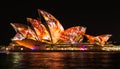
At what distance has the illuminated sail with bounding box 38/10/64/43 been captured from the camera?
112131mm

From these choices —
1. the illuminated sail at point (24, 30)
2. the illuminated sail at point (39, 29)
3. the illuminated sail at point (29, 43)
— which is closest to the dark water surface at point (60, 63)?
the illuminated sail at point (39, 29)

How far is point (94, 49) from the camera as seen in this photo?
141 meters

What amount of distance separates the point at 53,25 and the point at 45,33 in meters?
3.92

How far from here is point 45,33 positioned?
11700 cm

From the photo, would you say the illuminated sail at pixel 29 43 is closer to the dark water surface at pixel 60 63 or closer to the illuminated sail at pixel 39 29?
the illuminated sail at pixel 39 29

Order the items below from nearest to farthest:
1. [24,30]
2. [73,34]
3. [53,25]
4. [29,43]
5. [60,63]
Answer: [60,63] → [24,30] → [53,25] → [73,34] → [29,43]

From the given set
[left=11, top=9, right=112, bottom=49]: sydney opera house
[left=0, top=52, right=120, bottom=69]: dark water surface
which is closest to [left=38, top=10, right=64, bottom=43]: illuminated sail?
[left=11, top=9, right=112, bottom=49]: sydney opera house

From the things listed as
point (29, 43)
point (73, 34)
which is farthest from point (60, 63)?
point (29, 43)

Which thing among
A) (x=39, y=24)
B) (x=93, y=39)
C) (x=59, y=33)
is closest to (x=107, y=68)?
(x=39, y=24)

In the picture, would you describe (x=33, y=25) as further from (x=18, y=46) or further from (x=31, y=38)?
(x=18, y=46)

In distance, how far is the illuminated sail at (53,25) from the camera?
112m

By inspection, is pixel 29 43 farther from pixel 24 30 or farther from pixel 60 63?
pixel 60 63

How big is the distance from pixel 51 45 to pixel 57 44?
3.01 metres

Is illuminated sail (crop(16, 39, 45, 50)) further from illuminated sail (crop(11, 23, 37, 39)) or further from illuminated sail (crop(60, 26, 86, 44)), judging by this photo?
illuminated sail (crop(60, 26, 86, 44))
